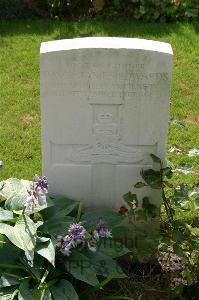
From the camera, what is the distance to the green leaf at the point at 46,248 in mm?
3367

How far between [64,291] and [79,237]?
0.35m

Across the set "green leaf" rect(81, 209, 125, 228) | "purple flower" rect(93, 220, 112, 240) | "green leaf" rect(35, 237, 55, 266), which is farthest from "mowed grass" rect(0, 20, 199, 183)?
"green leaf" rect(35, 237, 55, 266)

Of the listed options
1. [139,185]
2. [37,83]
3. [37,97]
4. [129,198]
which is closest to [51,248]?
[129,198]

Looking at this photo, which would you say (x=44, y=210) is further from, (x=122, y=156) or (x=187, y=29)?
(x=187, y=29)

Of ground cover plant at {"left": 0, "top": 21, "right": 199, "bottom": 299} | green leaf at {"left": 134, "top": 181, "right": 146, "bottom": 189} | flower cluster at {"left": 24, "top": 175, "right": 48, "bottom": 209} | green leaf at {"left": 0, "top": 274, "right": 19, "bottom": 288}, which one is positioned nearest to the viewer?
flower cluster at {"left": 24, "top": 175, "right": 48, "bottom": 209}

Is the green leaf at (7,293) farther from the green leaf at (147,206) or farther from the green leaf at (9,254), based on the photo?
the green leaf at (147,206)

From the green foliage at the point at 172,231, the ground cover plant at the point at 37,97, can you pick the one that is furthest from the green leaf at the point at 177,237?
the ground cover plant at the point at 37,97

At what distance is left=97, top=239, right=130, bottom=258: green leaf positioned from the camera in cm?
368

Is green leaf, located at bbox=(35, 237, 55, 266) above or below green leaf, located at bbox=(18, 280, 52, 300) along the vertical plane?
above

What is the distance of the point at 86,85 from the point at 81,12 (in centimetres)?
471

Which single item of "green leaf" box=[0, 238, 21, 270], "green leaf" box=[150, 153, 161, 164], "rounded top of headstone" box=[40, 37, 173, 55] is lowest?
"green leaf" box=[0, 238, 21, 270]

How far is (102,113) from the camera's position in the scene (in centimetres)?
373

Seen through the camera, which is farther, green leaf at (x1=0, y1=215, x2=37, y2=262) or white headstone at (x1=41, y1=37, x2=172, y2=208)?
white headstone at (x1=41, y1=37, x2=172, y2=208)

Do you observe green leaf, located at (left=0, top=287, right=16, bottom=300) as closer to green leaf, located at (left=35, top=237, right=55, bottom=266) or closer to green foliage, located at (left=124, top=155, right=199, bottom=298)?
green leaf, located at (left=35, top=237, right=55, bottom=266)
